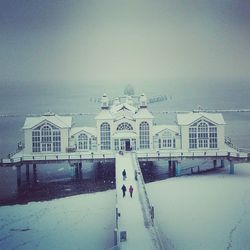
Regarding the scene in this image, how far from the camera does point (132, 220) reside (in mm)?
12180

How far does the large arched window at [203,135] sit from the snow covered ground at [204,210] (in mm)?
1760

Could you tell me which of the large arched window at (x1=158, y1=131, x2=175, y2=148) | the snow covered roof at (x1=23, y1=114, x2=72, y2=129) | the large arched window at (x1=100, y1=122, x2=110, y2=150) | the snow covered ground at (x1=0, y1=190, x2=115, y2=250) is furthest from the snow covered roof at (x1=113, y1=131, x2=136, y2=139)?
the snow covered ground at (x1=0, y1=190, x2=115, y2=250)

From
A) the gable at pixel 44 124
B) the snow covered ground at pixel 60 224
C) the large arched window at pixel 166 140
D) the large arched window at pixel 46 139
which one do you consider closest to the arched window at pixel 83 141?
the large arched window at pixel 46 139

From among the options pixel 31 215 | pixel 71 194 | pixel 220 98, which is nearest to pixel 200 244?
pixel 31 215

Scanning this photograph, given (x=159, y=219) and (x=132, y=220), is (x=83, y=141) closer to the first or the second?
(x=159, y=219)

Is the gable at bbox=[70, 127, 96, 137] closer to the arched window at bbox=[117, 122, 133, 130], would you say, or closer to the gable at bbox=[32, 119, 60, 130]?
the gable at bbox=[32, 119, 60, 130]

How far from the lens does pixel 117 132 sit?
21.0 m

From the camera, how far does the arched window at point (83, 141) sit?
21.2 meters

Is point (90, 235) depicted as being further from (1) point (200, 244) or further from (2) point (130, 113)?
(2) point (130, 113)

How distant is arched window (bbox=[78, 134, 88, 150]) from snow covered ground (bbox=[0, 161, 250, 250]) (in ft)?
13.8

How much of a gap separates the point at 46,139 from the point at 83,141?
1.64m

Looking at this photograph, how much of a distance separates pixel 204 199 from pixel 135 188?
95.9 inches

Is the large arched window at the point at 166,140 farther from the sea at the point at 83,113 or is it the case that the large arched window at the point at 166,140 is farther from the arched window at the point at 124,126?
the sea at the point at 83,113

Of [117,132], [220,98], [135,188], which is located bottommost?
[135,188]
